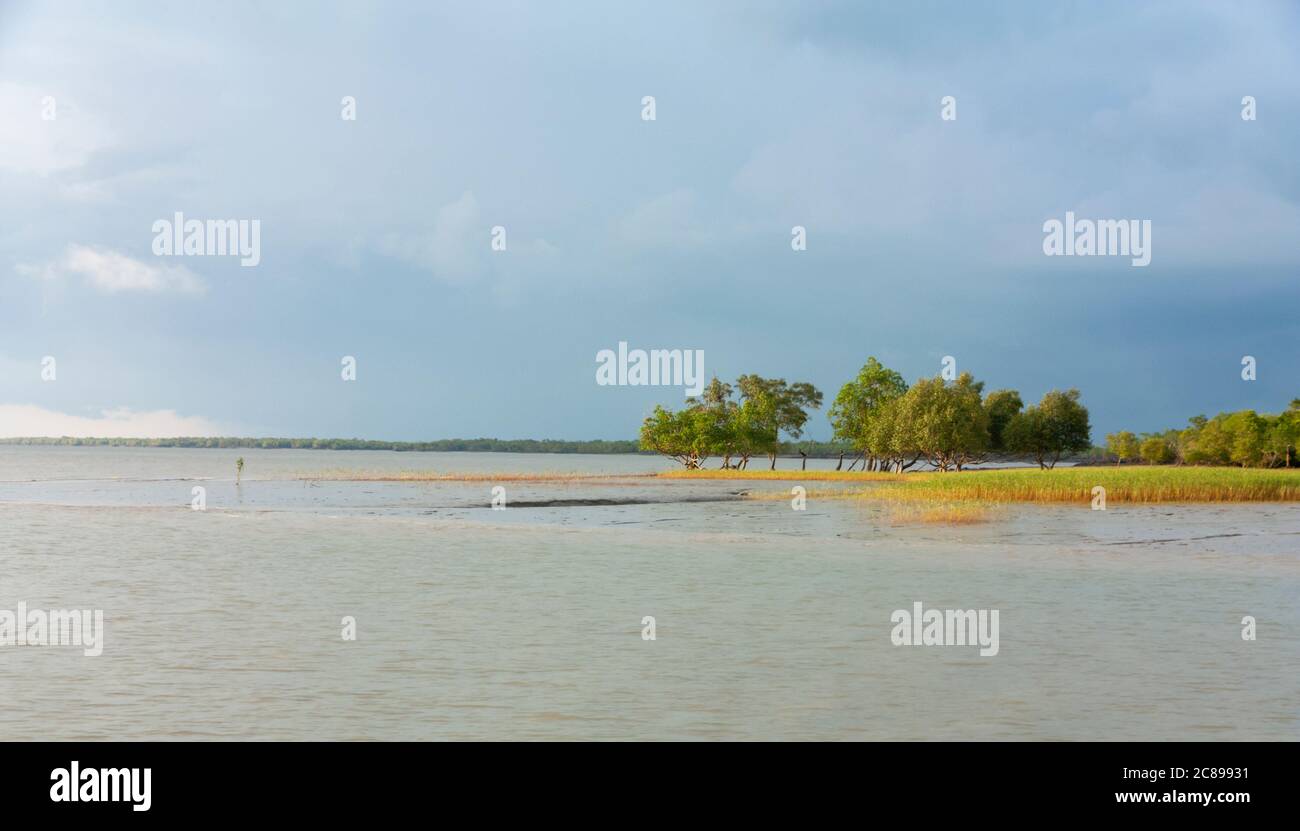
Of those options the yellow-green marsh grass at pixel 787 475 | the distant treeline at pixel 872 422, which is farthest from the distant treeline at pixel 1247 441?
the yellow-green marsh grass at pixel 787 475

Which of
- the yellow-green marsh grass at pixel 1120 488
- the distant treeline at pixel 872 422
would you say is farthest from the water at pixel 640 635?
the distant treeline at pixel 872 422

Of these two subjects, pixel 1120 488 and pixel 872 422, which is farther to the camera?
pixel 872 422

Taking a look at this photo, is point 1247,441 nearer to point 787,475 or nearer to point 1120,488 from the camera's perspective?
point 787,475

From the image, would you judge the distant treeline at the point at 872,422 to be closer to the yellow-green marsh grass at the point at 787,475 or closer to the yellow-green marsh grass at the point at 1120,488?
the yellow-green marsh grass at the point at 787,475

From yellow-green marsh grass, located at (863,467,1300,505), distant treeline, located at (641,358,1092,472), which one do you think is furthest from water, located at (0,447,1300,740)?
distant treeline, located at (641,358,1092,472)

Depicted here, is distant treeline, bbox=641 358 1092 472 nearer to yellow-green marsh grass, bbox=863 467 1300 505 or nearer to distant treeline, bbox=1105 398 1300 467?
distant treeline, bbox=1105 398 1300 467

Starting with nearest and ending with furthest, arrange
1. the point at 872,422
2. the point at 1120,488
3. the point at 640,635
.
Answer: the point at 640,635, the point at 1120,488, the point at 872,422

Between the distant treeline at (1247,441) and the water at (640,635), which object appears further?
the distant treeline at (1247,441)

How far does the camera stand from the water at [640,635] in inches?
515

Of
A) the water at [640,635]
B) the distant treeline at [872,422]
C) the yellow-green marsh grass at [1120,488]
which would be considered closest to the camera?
the water at [640,635]

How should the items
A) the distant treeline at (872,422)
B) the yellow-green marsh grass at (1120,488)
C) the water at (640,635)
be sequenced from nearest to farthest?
1. the water at (640,635)
2. the yellow-green marsh grass at (1120,488)
3. the distant treeline at (872,422)

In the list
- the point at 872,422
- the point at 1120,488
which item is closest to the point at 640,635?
the point at 1120,488

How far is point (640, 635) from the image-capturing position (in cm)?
1909
